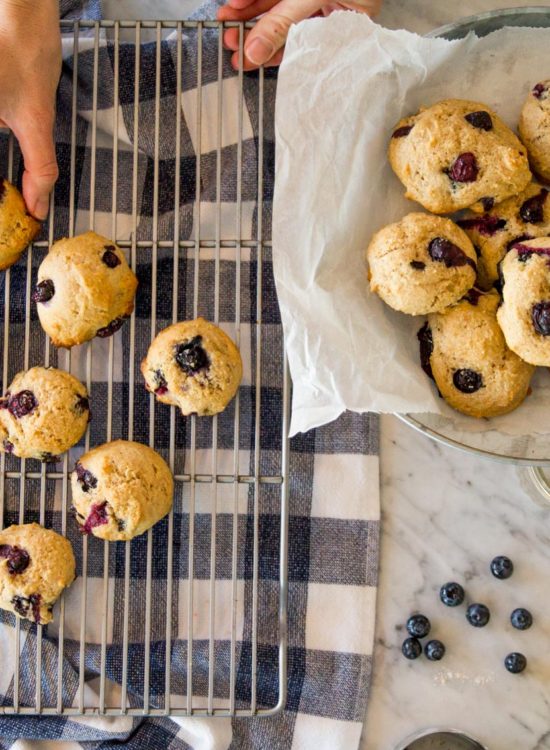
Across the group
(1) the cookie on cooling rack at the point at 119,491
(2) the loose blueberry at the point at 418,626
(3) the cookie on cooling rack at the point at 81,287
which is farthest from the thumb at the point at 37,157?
(2) the loose blueberry at the point at 418,626

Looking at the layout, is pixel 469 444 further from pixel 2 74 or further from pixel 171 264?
pixel 2 74

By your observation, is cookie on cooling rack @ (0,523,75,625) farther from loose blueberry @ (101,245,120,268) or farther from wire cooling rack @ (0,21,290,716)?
loose blueberry @ (101,245,120,268)

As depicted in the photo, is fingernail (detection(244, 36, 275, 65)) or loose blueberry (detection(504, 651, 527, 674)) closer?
fingernail (detection(244, 36, 275, 65))

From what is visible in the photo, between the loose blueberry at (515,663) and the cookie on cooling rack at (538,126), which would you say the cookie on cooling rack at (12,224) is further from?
the loose blueberry at (515,663)

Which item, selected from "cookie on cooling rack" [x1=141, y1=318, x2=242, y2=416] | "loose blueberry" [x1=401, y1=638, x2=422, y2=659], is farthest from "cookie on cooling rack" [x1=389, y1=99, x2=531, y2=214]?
"loose blueberry" [x1=401, y1=638, x2=422, y2=659]

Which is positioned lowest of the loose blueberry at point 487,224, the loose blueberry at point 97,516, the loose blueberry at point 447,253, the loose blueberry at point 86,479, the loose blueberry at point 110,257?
the loose blueberry at point 97,516

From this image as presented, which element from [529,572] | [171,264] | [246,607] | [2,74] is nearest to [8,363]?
[171,264]

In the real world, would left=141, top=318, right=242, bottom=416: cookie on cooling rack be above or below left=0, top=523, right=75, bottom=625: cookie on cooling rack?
above
